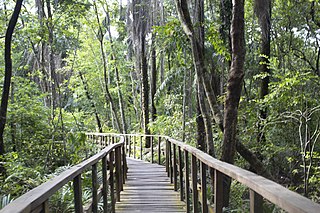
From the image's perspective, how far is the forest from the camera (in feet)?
19.9

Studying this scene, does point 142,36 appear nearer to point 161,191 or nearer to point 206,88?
point 206,88

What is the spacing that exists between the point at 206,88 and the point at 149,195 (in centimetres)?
218

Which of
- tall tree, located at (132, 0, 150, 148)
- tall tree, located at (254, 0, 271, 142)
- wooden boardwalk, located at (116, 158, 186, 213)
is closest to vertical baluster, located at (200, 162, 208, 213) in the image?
wooden boardwalk, located at (116, 158, 186, 213)

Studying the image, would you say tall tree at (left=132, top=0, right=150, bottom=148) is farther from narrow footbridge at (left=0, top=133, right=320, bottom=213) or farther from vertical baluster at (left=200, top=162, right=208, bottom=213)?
vertical baluster at (left=200, top=162, right=208, bottom=213)

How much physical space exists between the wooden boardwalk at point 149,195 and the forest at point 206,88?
0.95m

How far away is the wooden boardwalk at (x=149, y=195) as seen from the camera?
500 cm

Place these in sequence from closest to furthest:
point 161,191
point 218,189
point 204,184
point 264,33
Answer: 1. point 218,189
2. point 204,184
3. point 161,191
4. point 264,33

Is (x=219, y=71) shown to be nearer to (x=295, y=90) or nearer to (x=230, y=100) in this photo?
(x=295, y=90)

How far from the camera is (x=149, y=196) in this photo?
5.84 m

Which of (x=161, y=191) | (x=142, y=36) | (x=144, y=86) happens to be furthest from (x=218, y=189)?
(x=144, y=86)

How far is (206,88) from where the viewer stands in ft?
19.2

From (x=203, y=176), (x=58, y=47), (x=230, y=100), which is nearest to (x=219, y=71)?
(x=230, y=100)

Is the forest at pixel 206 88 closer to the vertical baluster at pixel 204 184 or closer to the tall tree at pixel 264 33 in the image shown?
the tall tree at pixel 264 33

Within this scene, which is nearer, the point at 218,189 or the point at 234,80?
the point at 218,189
